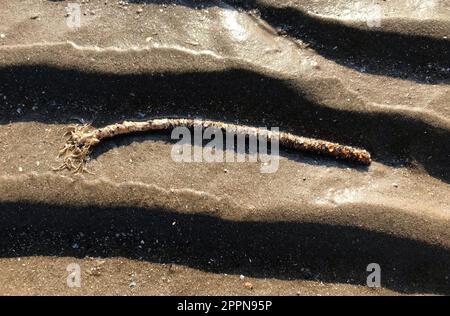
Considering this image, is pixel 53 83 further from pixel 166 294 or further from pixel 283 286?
pixel 283 286

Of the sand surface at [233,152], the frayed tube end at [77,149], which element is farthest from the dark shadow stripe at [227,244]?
the frayed tube end at [77,149]

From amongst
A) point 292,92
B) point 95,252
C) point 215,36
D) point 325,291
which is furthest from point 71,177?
point 325,291

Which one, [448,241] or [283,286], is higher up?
[448,241]

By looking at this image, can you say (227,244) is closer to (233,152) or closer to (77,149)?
(233,152)

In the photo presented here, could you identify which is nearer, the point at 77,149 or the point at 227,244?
the point at 227,244

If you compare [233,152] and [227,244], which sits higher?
[233,152]

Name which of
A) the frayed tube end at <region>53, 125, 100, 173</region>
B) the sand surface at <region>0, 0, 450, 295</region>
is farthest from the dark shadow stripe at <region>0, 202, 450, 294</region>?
the frayed tube end at <region>53, 125, 100, 173</region>

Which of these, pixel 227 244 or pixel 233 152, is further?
pixel 233 152

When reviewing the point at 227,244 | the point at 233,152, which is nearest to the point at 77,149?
the point at 233,152

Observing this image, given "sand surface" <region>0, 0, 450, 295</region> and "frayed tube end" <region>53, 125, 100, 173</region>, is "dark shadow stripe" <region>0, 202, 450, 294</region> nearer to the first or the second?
"sand surface" <region>0, 0, 450, 295</region>
